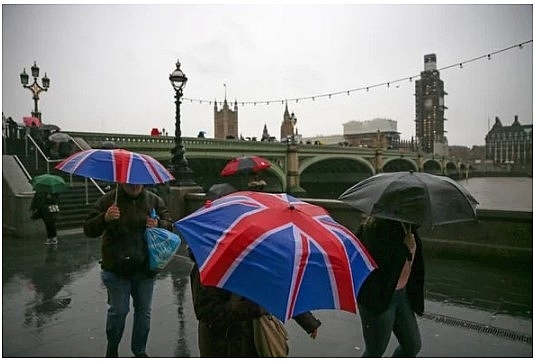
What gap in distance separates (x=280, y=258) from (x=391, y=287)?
1.34m

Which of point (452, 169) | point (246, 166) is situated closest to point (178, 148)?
point (246, 166)

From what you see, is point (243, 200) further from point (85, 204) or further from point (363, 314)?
point (85, 204)

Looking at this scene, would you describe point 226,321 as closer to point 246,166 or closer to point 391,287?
point 391,287

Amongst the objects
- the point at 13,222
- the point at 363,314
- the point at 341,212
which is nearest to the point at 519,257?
the point at 341,212

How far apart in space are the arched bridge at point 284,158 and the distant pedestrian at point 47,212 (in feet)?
34.4

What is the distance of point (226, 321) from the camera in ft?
7.50

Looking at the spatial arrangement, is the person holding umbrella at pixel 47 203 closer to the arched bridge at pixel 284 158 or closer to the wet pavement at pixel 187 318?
the wet pavement at pixel 187 318

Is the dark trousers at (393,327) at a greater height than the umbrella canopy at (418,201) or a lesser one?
lesser

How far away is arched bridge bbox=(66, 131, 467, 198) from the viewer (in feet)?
82.6

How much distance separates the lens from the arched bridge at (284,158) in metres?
25.2

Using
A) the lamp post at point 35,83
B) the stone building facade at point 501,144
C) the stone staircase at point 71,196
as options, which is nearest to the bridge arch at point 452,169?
the stone building facade at point 501,144

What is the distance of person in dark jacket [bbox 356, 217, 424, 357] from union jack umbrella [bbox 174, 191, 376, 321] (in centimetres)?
81

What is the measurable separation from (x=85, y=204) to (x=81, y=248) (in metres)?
4.61

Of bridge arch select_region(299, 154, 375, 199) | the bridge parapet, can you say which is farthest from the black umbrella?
bridge arch select_region(299, 154, 375, 199)
